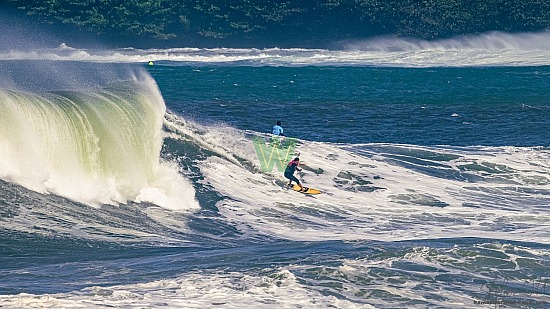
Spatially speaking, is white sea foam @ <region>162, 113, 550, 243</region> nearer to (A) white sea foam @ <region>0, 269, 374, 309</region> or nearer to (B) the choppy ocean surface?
(B) the choppy ocean surface

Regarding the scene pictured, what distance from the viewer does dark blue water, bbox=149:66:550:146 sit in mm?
31509

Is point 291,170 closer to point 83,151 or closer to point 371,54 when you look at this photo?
point 83,151

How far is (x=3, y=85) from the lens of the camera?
2436 centimetres

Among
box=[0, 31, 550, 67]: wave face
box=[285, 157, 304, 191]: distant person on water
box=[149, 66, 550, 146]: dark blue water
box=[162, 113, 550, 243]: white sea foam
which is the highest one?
box=[285, 157, 304, 191]: distant person on water

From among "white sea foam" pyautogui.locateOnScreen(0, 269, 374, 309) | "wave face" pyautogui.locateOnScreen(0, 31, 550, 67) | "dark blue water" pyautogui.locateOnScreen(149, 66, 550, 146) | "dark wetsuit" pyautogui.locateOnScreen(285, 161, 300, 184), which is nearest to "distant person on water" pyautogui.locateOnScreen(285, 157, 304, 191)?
"dark wetsuit" pyautogui.locateOnScreen(285, 161, 300, 184)

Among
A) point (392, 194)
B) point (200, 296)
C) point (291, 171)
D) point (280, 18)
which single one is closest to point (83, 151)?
point (291, 171)

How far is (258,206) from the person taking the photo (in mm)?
19453

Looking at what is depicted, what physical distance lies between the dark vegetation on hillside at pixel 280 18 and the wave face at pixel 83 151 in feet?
205

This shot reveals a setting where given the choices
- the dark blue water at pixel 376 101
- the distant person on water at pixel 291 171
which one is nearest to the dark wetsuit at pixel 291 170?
the distant person on water at pixel 291 171

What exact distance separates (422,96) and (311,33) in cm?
4512

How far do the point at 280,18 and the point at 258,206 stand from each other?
73226mm

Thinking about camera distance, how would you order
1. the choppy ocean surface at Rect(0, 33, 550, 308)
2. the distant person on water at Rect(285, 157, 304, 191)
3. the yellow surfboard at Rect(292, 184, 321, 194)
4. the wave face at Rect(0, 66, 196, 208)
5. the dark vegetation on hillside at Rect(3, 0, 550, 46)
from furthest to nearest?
the dark vegetation on hillside at Rect(3, 0, 550, 46) → the distant person on water at Rect(285, 157, 304, 191) → the yellow surfboard at Rect(292, 184, 321, 194) → the wave face at Rect(0, 66, 196, 208) → the choppy ocean surface at Rect(0, 33, 550, 308)

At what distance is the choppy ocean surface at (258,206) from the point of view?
494 inches

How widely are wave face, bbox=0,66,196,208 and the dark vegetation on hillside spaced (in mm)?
62549
